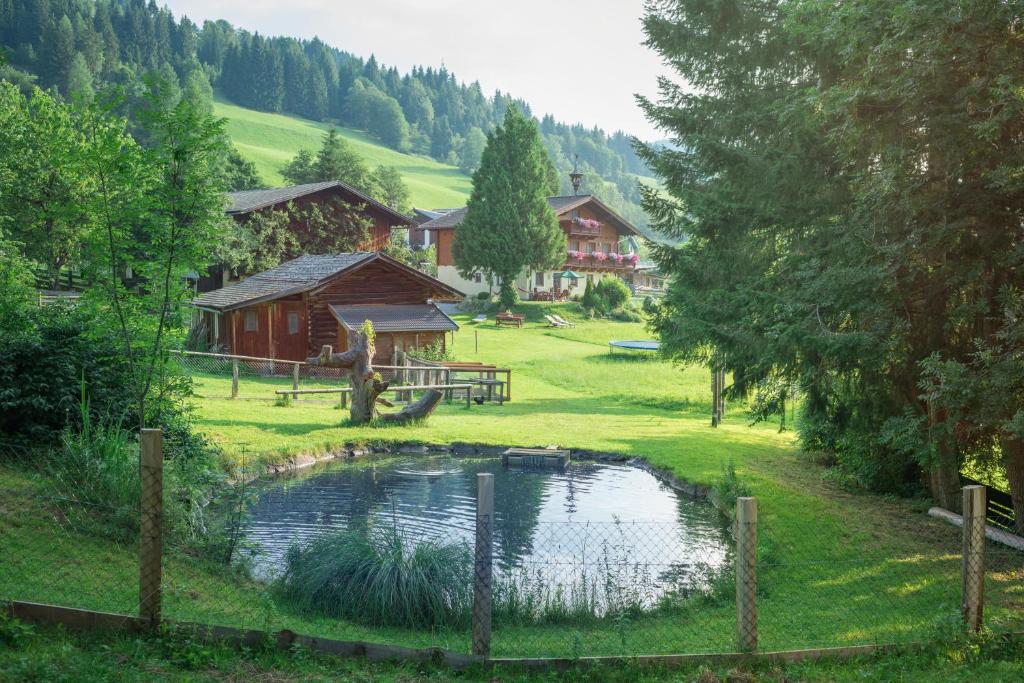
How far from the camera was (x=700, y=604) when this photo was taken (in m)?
9.95

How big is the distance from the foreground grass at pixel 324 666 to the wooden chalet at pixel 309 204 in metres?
38.6

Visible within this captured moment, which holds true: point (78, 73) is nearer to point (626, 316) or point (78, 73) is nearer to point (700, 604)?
point (626, 316)

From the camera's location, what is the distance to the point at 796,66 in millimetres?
15094

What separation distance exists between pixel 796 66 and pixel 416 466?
1038 cm

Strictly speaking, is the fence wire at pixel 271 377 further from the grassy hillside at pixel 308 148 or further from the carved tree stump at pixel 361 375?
the grassy hillside at pixel 308 148

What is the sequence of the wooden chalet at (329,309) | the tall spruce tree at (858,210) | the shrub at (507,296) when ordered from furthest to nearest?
the shrub at (507,296) < the wooden chalet at (329,309) < the tall spruce tree at (858,210)

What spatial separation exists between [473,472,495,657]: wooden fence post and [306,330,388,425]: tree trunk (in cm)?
1457

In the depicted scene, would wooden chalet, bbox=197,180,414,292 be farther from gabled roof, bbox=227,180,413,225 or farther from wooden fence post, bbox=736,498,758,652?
wooden fence post, bbox=736,498,758,652

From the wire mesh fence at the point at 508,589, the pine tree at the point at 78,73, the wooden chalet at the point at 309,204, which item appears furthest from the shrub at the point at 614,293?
the pine tree at the point at 78,73

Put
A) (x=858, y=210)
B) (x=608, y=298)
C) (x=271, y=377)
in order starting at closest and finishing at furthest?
1. (x=858, y=210)
2. (x=271, y=377)
3. (x=608, y=298)

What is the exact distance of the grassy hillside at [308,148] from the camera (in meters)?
121

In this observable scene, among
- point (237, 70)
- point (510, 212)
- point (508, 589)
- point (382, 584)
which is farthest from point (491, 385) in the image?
point (237, 70)

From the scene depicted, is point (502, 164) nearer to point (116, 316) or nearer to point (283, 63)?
point (116, 316)

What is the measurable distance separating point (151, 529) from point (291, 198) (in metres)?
40.0
